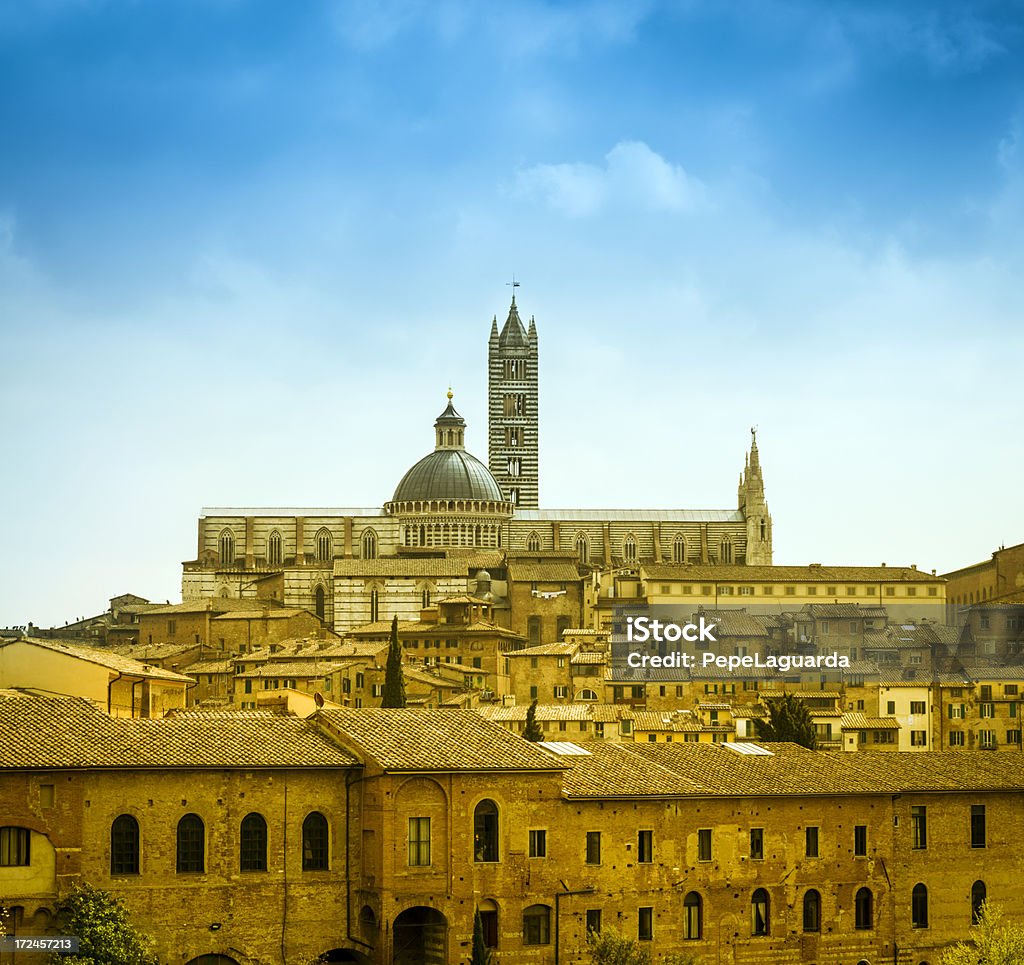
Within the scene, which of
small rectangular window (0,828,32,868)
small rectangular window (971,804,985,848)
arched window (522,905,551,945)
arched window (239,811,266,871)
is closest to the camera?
small rectangular window (0,828,32,868)

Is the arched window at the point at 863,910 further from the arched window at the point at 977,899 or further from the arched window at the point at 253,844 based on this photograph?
the arched window at the point at 253,844

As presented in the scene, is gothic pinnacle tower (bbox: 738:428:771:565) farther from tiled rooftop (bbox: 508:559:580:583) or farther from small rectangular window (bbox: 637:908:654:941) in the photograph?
small rectangular window (bbox: 637:908:654:941)

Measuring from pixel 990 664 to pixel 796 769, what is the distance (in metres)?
35.7

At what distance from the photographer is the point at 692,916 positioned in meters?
33.1

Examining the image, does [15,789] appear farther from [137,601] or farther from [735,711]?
[137,601]

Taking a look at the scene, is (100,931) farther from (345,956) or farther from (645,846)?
(645,846)

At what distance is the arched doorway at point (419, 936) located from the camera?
3078cm

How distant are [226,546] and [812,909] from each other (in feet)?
223

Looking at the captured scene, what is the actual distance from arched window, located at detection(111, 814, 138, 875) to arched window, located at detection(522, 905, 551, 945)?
19.3ft

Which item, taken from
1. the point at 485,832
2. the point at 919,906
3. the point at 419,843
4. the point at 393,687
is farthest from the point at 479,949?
the point at 393,687

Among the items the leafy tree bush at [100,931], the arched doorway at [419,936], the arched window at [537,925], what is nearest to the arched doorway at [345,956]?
the arched doorway at [419,936]

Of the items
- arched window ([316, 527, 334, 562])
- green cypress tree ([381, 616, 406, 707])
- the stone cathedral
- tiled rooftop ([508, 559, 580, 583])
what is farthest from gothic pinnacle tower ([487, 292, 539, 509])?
green cypress tree ([381, 616, 406, 707])

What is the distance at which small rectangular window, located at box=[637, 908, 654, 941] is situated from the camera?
3247 cm

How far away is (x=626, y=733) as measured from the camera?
5822 centimetres
